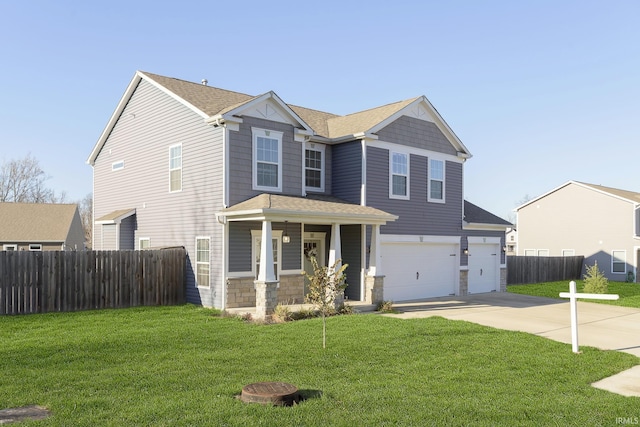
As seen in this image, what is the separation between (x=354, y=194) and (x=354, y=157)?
1.27 m

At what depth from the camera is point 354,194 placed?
1781 centimetres

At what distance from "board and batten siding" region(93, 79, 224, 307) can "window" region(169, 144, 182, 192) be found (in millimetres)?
200

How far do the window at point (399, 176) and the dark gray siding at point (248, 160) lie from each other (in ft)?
12.2

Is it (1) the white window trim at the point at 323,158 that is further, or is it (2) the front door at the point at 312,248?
(1) the white window trim at the point at 323,158

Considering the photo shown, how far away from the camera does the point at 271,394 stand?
6.61m

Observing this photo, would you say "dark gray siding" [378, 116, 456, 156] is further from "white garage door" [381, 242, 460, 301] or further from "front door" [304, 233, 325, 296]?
"front door" [304, 233, 325, 296]

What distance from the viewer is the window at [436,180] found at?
2009 cm

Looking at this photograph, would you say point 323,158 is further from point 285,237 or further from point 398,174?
point 285,237

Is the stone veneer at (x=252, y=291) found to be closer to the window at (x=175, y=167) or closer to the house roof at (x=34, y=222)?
the window at (x=175, y=167)

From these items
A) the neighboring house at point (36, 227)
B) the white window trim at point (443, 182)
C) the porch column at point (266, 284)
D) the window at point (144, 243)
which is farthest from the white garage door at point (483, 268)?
the neighboring house at point (36, 227)

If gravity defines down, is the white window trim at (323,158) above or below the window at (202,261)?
above

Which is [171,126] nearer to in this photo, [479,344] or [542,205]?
[479,344]

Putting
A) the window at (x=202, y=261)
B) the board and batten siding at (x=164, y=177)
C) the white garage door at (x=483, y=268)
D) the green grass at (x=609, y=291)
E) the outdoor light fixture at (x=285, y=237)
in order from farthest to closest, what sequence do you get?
1. the white garage door at (x=483, y=268)
2. the green grass at (x=609, y=291)
3. the outdoor light fixture at (x=285, y=237)
4. the window at (x=202, y=261)
5. the board and batten siding at (x=164, y=177)

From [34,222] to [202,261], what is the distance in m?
28.0
